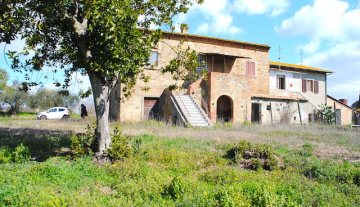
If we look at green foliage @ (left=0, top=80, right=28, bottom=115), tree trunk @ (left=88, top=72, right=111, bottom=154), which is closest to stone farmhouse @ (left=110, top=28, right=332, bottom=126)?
tree trunk @ (left=88, top=72, right=111, bottom=154)

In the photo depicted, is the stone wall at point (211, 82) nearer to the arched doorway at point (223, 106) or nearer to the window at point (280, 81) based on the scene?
the arched doorway at point (223, 106)

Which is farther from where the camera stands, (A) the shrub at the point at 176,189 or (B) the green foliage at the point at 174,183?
(A) the shrub at the point at 176,189

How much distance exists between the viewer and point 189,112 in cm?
1603

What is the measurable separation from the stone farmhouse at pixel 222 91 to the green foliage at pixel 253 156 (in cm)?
755

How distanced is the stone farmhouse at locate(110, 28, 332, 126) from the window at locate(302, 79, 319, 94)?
0.11 meters

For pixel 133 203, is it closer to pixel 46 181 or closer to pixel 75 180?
pixel 75 180

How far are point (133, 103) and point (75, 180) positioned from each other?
13.9 m

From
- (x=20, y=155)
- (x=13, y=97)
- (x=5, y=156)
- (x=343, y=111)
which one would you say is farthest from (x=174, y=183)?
(x=13, y=97)

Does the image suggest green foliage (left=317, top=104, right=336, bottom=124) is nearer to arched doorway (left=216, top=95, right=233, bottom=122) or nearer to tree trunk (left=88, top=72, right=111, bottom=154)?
arched doorway (left=216, top=95, right=233, bottom=122)

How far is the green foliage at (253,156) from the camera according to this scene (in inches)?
244

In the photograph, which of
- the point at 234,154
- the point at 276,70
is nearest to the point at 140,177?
the point at 234,154

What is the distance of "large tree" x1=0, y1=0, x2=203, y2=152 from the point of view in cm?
589

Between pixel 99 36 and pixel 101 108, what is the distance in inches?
73.8

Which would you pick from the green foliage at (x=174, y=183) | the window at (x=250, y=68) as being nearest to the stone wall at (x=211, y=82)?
the window at (x=250, y=68)
